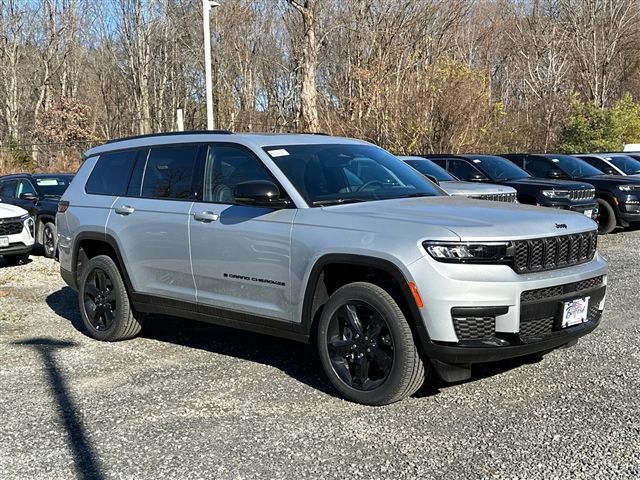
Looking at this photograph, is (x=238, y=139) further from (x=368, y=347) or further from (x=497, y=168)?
(x=497, y=168)

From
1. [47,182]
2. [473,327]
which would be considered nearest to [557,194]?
[473,327]

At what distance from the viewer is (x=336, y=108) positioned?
2581 cm

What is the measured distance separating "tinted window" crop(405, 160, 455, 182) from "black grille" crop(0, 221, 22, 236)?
6636 mm

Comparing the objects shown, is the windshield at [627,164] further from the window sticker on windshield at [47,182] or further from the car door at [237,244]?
the car door at [237,244]

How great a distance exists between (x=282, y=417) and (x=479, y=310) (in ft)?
4.72

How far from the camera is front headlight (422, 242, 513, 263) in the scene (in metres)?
4.41

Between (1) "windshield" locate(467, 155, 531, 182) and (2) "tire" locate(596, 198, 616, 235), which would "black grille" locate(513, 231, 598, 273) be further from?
(2) "tire" locate(596, 198, 616, 235)

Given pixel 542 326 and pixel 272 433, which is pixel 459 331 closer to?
pixel 542 326

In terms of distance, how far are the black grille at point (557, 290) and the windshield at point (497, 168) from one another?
9052 mm

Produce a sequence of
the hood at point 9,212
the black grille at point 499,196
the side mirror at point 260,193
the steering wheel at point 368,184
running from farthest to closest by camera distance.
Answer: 1. the hood at point 9,212
2. the black grille at point 499,196
3. the steering wheel at point 368,184
4. the side mirror at point 260,193

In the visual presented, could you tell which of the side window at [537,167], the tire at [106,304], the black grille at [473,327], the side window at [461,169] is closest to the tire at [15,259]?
the tire at [106,304]

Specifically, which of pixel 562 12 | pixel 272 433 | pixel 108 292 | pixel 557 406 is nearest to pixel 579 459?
pixel 557 406

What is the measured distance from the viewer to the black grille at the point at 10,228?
37.8ft

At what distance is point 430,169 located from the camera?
1279 cm
